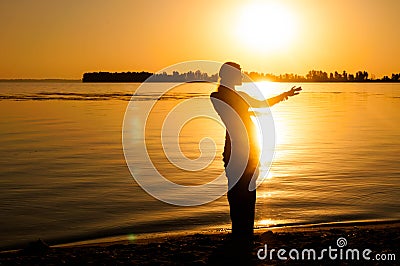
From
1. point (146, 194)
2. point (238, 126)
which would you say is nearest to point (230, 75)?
point (238, 126)

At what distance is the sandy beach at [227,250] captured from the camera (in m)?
8.09

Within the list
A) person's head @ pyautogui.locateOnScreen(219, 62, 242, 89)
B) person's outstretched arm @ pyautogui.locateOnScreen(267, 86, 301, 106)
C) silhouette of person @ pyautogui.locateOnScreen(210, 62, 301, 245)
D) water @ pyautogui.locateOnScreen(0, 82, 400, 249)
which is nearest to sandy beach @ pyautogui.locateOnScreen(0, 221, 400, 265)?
silhouette of person @ pyautogui.locateOnScreen(210, 62, 301, 245)

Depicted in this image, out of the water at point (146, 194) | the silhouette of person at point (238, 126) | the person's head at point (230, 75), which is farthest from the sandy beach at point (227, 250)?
the person's head at point (230, 75)

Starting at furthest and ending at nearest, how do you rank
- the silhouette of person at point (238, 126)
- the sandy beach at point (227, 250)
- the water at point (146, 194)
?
the water at point (146, 194), the silhouette of person at point (238, 126), the sandy beach at point (227, 250)

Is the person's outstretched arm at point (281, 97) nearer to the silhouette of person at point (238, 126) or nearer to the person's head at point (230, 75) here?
the silhouette of person at point (238, 126)

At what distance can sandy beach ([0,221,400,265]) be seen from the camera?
319 inches

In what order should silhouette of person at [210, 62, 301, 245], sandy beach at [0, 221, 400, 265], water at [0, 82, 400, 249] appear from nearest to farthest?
sandy beach at [0, 221, 400, 265], silhouette of person at [210, 62, 301, 245], water at [0, 82, 400, 249]

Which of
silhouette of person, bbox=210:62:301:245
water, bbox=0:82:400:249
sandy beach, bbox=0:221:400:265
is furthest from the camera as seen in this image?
water, bbox=0:82:400:249

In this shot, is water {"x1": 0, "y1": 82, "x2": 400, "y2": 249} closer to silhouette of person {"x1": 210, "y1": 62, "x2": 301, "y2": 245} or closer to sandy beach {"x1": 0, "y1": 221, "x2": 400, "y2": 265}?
sandy beach {"x1": 0, "y1": 221, "x2": 400, "y2": 265}

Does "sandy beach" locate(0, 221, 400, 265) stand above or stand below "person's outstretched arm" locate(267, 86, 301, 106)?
below

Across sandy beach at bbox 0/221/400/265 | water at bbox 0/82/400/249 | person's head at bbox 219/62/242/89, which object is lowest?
sandy beach at bbox 0/221/400/265

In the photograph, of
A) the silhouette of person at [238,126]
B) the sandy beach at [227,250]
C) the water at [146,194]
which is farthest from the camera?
the water at [146,194]

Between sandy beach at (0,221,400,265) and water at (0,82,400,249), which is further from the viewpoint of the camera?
water at (0,82,400,249)

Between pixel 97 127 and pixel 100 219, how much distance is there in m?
22.4
